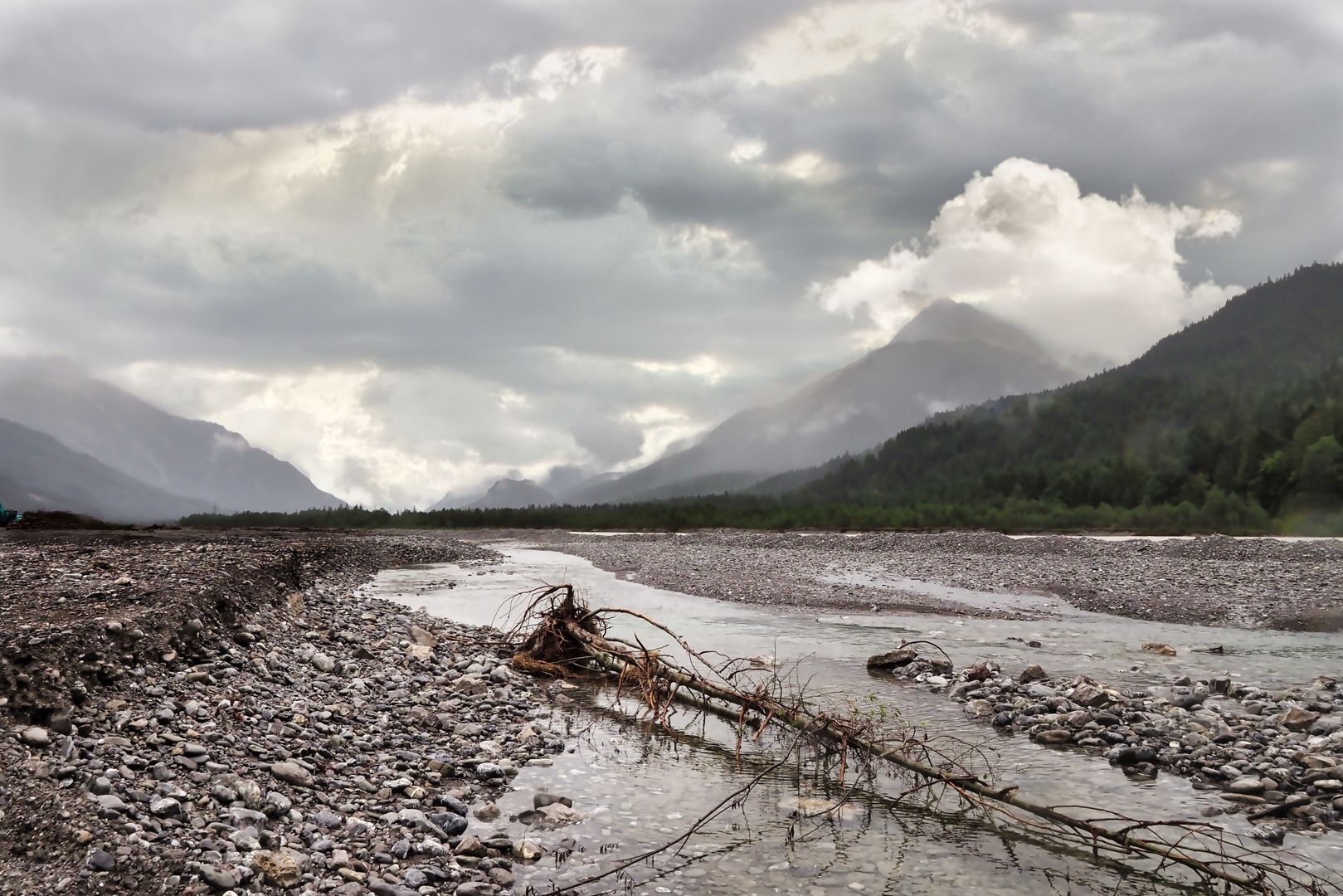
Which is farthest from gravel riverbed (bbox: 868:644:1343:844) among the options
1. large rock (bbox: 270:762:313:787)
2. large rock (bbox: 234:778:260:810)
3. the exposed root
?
large rock (bbox: 234:778:260:810)

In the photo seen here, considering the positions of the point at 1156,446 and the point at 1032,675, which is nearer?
the point at 1032,675


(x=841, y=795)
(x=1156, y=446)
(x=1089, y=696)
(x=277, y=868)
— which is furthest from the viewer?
(x=1156, y=446)

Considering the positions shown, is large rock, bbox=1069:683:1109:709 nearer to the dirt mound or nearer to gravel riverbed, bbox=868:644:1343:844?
gravel riverbed, bbox=868:644:1343:844

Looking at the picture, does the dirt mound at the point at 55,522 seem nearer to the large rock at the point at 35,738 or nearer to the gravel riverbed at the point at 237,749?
the gravel riverbed at the point at 237,749

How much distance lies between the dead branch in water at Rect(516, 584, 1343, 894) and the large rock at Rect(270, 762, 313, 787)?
5.37 meters

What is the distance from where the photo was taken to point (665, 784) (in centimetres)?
942

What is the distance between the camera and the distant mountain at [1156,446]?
80.3 meters

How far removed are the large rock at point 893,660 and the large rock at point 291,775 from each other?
11.1 meters

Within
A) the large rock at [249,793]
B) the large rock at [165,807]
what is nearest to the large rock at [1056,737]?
the large rock at [249,793]

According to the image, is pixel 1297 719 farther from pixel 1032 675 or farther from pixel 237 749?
pixel 237 749

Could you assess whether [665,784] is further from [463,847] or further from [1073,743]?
[1073,743]

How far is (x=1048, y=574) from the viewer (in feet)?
117

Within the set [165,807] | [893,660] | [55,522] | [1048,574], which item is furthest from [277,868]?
[55,522]

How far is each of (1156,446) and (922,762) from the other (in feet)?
418
